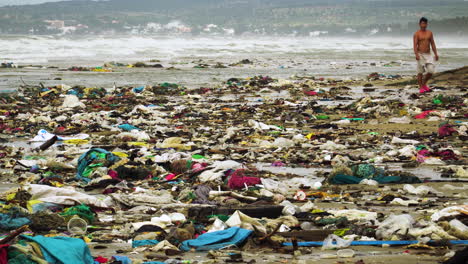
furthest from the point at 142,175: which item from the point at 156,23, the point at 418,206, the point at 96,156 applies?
the point at 156,23

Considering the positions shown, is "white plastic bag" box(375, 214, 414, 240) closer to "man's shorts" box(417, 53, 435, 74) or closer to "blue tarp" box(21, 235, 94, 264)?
"blue tarp" box(21, 235, 94, 264)

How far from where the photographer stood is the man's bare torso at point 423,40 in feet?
47.1

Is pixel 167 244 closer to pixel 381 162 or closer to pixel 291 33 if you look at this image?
pixel 381 162

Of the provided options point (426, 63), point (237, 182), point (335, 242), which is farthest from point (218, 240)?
point (426, 63)

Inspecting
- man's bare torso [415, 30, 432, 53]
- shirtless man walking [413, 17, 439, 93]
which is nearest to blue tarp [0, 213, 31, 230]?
shirtless man walking [413, 17, 439, 93]

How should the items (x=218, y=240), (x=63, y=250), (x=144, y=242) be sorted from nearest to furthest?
1. (x=63, y=250)
2. (x=218, y=240)
3. (x=144, y=242)

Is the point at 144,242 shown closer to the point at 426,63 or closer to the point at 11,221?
the point at 11,221

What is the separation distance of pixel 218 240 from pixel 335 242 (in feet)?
3.00

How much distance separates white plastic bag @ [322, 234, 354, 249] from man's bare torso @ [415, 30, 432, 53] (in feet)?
35.3

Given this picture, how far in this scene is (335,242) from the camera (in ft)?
15.2

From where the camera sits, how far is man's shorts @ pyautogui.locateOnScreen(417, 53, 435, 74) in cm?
1444

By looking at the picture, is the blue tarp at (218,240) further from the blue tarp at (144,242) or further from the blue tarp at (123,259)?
the blue tarp at (123,259)

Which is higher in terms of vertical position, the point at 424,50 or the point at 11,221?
the point at 424,50

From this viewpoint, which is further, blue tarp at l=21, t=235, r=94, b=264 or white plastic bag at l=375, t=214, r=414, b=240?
white plastic bag at l=375, t=214, r=414, b=240
